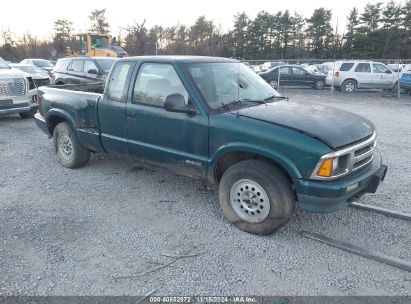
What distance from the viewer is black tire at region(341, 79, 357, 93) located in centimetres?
1786

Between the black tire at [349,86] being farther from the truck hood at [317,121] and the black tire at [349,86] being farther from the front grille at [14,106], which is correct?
the truck hood at [317,121]

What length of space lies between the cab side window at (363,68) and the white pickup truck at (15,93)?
1537 centimetres

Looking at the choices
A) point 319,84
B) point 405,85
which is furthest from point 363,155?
point 319,84

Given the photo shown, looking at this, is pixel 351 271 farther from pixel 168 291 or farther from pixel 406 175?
pixel 406 175

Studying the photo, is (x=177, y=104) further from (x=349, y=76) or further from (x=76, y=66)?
(x=349, y=76)

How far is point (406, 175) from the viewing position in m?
5.28

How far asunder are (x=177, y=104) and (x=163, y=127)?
484mm

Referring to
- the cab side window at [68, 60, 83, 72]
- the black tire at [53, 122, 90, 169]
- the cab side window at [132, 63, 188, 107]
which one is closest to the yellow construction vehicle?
the cab side window at [68, 60, 83, 72]

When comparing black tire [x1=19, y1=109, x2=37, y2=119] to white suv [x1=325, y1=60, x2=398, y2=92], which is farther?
white suv [x1=325, y1=60, x2=398, y2=92]

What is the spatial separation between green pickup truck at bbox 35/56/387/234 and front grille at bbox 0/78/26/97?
536 centimetres

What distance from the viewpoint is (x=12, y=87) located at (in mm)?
9016

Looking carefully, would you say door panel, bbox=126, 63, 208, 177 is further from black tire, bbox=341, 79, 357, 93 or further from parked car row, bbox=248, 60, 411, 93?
black tire, bbox=341, 79, 357, 93

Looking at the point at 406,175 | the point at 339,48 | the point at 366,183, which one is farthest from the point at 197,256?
the point at 339,48

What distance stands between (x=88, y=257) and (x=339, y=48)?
60875mm
